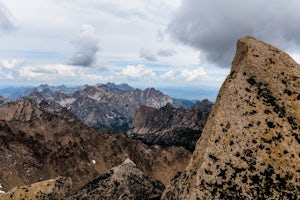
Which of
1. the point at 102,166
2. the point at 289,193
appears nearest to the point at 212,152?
the point at 289,193

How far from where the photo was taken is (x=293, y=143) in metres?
11.3

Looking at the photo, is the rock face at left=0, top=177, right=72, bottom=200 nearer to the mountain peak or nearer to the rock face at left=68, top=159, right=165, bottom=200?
the rock face at left=68, top=159, right=165, bottom=200

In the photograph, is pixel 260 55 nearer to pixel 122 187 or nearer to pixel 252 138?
pixel 252 138

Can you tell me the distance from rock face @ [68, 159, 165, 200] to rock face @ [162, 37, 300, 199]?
5111mm

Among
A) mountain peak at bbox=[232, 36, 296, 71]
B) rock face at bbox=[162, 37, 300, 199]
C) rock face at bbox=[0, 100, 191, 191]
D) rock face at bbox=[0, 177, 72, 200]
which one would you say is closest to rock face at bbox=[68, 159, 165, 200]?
rock face at bbox=[0, 177, 72, 200]

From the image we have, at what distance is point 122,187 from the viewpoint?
18.3 metres

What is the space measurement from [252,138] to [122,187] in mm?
8860

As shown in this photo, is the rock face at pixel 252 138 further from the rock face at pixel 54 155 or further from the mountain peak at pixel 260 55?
the rock face at pixel 54 155

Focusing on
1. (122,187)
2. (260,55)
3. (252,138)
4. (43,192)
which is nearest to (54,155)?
(43,192)

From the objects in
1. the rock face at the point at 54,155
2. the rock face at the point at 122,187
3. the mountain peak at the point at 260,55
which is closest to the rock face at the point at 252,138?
the mountain peak at the point at 260,55

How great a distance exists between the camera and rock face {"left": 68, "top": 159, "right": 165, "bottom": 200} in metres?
→ 18.0

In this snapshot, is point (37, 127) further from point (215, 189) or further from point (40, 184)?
point (215, 189)

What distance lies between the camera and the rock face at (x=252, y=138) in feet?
34.9

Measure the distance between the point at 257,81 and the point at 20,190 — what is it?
15.8m
